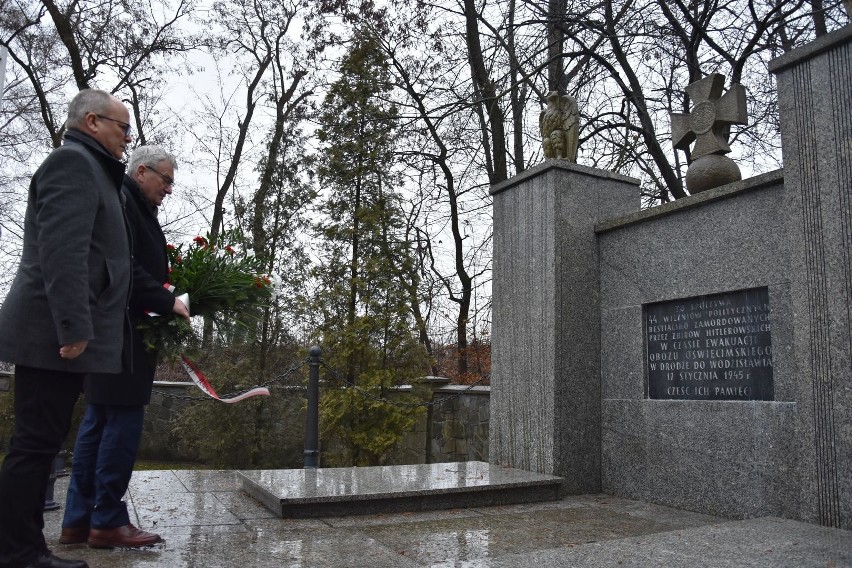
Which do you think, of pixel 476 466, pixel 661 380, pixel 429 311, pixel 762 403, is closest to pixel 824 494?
pixel 762 403

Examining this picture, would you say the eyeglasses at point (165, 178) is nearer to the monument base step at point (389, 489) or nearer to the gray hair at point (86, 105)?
the gray hair at point (86, 105)

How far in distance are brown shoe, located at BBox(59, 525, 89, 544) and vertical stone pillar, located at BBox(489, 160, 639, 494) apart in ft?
10.2

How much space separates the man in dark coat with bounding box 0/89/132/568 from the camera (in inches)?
97.7

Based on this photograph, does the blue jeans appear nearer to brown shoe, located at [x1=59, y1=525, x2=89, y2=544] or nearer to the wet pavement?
brown shoe, located at [x1=59, y1=525, x2=89, y2=544]

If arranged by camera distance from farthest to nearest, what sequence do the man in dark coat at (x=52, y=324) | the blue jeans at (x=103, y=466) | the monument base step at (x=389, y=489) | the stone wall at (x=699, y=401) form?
1. the monument base step at (x=389, y=489)
2. the stone wall at (x=699, y=401)
3. the blue jeans at (x=103, y=466)
4. the man in dark coat at (x=52, y=324)

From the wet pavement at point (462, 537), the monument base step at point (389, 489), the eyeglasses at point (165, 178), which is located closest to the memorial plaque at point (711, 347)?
the wet pavement at point (462, 537)

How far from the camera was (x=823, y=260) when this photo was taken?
3.55 meters

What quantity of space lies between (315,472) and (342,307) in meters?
5.67

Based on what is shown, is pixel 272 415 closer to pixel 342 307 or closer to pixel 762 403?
pixel 342 307

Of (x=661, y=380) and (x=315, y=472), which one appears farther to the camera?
(x=315, y=472)

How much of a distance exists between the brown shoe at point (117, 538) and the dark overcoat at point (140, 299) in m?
0.59

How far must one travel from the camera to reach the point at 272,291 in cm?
387

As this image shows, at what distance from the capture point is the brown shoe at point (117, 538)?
3.14m

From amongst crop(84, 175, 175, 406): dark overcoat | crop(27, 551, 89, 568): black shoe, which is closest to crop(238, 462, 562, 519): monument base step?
crop(84, 175, 175, 406): dark overcoat
